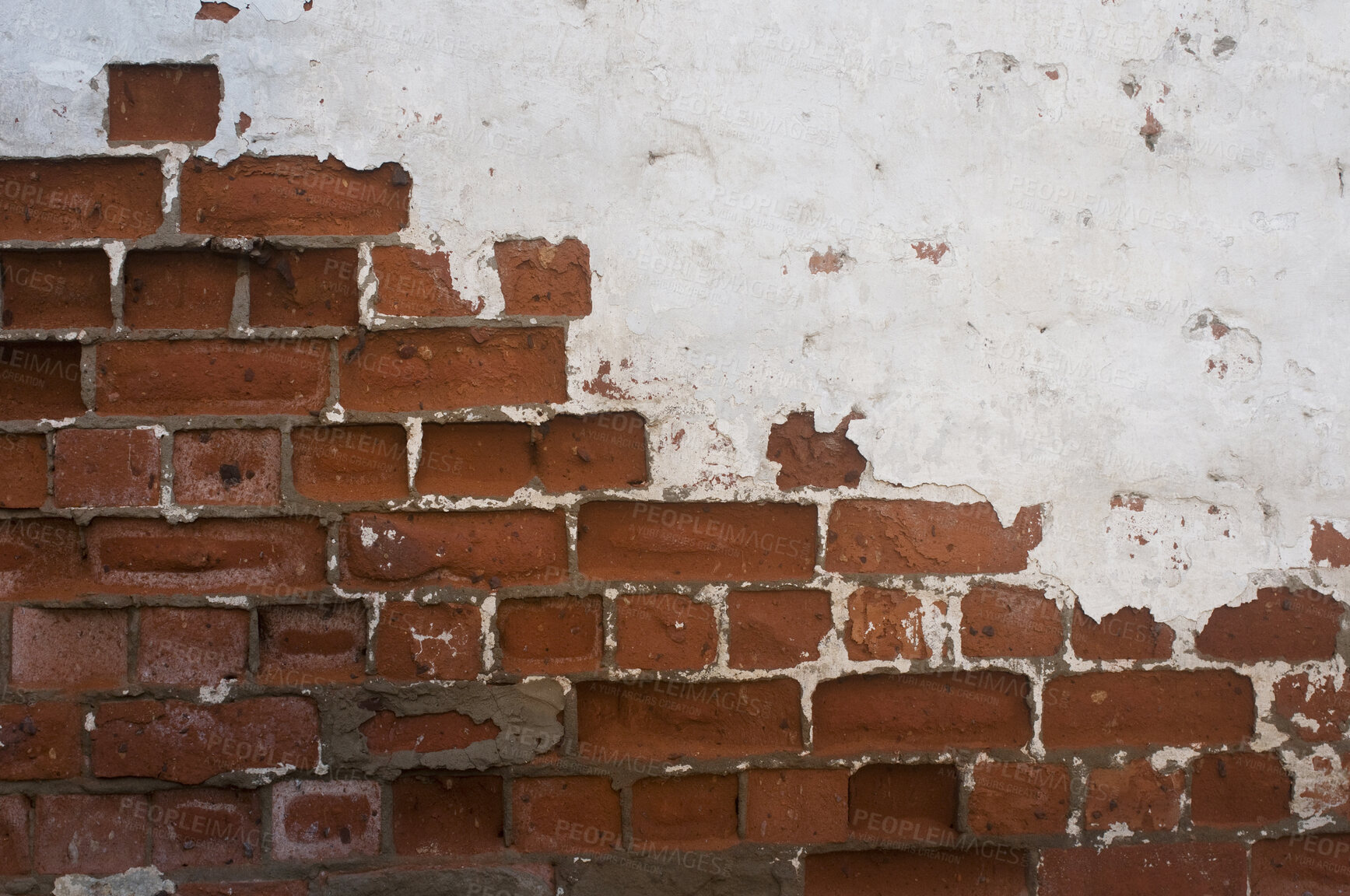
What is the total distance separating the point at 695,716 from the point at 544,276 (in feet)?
2.04

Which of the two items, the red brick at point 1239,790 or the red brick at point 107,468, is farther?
the red brick at point 1239,790

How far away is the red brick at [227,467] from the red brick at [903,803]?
0.88 metres

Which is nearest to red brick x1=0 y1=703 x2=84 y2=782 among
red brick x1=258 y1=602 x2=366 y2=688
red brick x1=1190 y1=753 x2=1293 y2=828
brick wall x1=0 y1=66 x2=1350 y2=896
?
brick wall x1=0 y1=66 x2=1350 y2=896

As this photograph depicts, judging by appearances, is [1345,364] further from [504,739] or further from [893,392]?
[504,739]

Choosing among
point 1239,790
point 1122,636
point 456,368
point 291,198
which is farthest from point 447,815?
point 1239,790

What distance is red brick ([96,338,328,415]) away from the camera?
1.21 meters

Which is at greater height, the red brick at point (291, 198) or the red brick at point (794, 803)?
the red brick at point (291, 198)

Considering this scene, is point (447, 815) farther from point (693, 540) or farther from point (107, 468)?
point (107, 468)

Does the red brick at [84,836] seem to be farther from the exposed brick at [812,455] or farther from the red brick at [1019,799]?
the red brick at [1019,799]

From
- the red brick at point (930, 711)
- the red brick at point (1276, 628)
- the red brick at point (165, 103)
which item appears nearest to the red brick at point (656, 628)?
the red brick at point (930, 711)

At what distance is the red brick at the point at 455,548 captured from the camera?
123cm

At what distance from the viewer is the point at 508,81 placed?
1.24 metres

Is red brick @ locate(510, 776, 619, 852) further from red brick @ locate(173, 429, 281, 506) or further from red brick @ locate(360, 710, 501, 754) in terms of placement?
red brick @ locate(173, 429, 281, 506)

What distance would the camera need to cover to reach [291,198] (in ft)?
4.03
